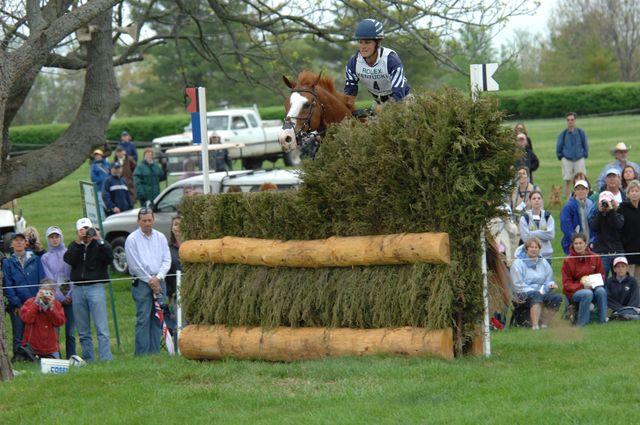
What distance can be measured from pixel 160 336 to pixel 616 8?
6378cm

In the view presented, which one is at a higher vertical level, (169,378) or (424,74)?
(424,74)

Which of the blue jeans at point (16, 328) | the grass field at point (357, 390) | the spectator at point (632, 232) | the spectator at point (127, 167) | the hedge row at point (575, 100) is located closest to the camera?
the grass field at point (357, 390)

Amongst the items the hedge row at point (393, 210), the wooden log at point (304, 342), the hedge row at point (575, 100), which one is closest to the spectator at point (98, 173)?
the wooden log at point (304, 342)

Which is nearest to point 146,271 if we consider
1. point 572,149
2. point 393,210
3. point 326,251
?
point 326,251

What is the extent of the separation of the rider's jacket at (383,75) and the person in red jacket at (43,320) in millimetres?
5106

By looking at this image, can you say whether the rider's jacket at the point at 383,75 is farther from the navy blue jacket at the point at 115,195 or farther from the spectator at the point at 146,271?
the navy blue jacket at the point at 115,195

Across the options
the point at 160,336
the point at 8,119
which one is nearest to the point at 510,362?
the point at 160,336

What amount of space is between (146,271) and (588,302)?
5443mm

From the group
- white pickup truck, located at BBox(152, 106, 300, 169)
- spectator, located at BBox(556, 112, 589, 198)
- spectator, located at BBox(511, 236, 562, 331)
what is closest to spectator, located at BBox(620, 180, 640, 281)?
spectator, located at BBox(511, 236, 562, 331)

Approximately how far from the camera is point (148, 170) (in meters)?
24.9

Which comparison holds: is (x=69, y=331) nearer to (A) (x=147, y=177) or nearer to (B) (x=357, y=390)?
(B) (x=357, y=390)

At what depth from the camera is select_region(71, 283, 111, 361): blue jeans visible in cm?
1339

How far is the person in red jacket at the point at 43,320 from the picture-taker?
13.5 meters

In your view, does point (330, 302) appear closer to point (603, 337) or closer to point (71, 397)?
point (71, 397)
